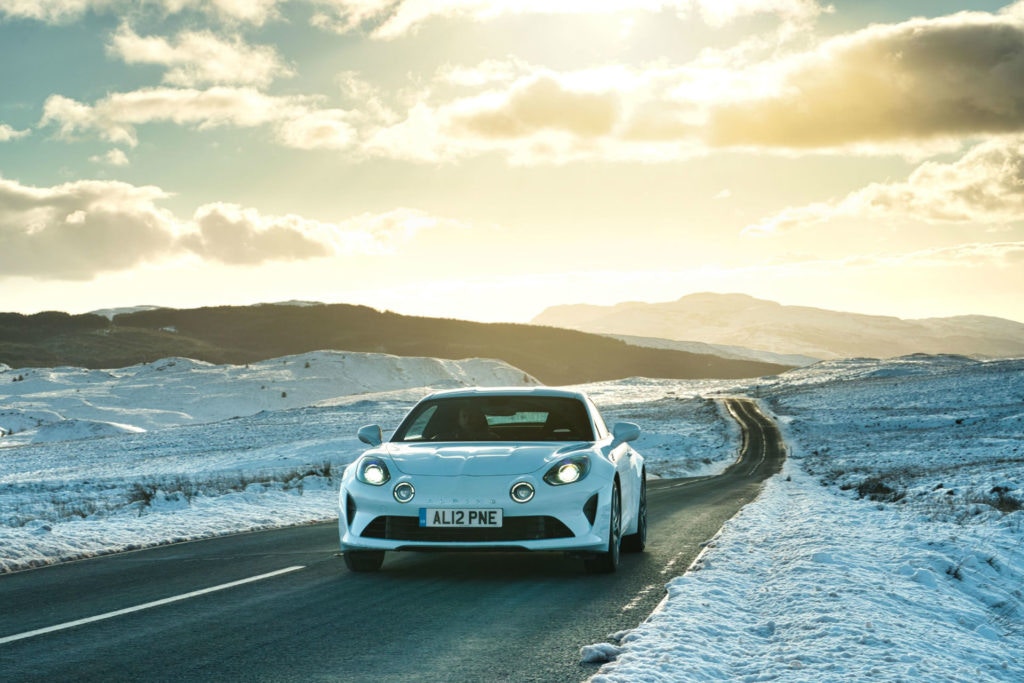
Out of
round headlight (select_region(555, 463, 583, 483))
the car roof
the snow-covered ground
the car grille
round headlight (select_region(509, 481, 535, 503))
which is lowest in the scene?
the snow-covered ground

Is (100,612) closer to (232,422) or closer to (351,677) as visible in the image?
(351,677)

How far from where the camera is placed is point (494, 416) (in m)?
10.4

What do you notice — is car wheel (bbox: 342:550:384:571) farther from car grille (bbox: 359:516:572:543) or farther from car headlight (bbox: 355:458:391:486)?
car headlight (bbox: 355:458:391:486)

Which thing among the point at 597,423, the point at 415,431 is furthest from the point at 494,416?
the point at 597,423

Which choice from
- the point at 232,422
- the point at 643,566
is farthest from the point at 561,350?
the point at 643,566

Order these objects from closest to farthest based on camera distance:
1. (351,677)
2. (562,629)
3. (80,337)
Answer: (351,677), (562,629), (80,337)

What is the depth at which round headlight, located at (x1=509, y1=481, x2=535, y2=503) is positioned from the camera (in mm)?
8258

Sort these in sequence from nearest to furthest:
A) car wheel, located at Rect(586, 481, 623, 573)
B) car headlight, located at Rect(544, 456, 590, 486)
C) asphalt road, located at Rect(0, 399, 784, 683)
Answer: asphalt road, located at Rect(0, 399, 784, 683) < car headlight, located at Rect(544, 456, 590, 486) < car wheel, located at Rect(586, 481, 623, 573)

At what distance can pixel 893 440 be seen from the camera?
47.3m

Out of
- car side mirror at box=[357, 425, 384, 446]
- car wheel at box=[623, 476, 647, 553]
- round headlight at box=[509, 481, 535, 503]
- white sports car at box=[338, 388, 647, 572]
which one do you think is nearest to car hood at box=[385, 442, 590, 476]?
white sports car at box=[338, 388, 647, 572]

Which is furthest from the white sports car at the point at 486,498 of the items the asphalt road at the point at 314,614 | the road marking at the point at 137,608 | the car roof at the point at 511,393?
the road marking at the point at 137,608

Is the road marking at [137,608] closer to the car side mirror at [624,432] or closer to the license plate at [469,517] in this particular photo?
the license plate at [469,517]

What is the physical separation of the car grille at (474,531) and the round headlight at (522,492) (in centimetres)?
16

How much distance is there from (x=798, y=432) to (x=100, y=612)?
57016mm
